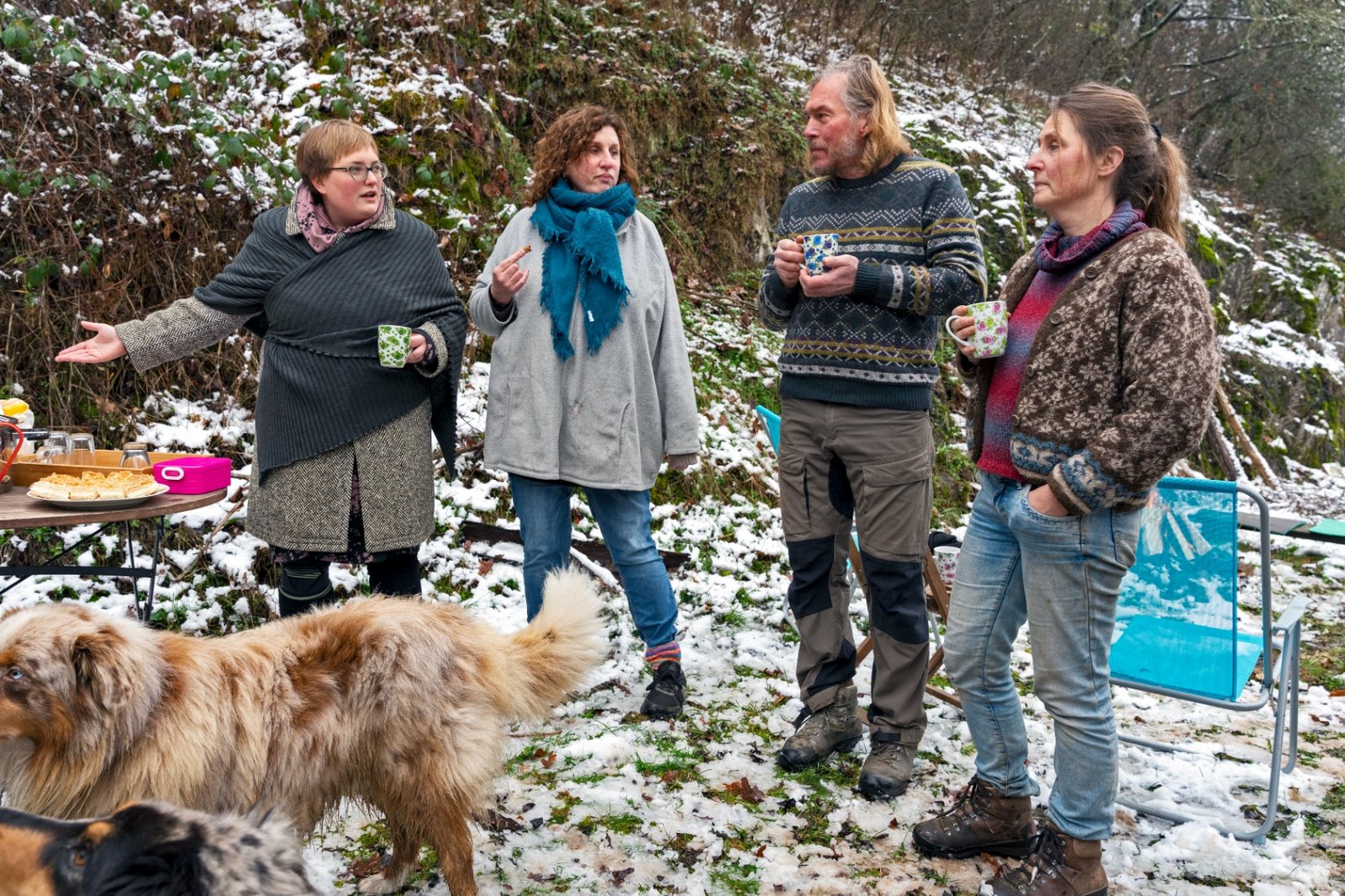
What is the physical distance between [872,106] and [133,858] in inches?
109

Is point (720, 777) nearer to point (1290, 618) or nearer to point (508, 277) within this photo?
point (508, 277)

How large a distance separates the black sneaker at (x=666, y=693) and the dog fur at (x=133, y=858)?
2266mm

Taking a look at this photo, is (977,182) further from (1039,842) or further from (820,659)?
(1039,842)

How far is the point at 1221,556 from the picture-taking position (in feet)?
9.63

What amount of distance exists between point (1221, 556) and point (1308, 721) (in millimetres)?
1618

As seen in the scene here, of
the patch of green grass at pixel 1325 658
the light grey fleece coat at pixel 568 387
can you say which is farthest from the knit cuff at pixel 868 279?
the patch of green grass at pixel 1325 658

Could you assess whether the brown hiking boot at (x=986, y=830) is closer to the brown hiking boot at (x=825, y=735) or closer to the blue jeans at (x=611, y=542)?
the brown hiking boot at (x=825, y=735)

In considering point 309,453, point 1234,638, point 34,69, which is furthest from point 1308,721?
point 34,69

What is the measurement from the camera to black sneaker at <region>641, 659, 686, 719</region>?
11.8ft

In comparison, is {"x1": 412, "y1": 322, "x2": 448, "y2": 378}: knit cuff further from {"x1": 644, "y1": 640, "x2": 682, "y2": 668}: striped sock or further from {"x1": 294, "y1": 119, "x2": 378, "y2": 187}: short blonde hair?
{"x1": 644, "y1": 640, "x2": 682, "y2": 668}: striped sock

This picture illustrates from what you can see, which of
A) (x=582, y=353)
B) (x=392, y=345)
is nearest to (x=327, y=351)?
(x=392, y=345)

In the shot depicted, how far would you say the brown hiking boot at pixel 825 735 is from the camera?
3215mm

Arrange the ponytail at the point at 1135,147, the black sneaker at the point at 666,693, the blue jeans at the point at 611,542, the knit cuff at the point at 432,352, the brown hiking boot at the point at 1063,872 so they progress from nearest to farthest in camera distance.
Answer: the ponytail at the point at 1135,147, the brown hiking boot at the point at 1063,872, the knit cuff at the point at 432,352, the blue jeans at the point at 611,542, the black sneaker at the point at 666,693

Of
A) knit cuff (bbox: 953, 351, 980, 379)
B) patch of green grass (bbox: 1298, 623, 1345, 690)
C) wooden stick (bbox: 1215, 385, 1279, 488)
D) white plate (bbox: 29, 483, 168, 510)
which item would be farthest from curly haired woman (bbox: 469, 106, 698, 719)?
wooden stick (bbox: 1215, 385, 1279, 488)
